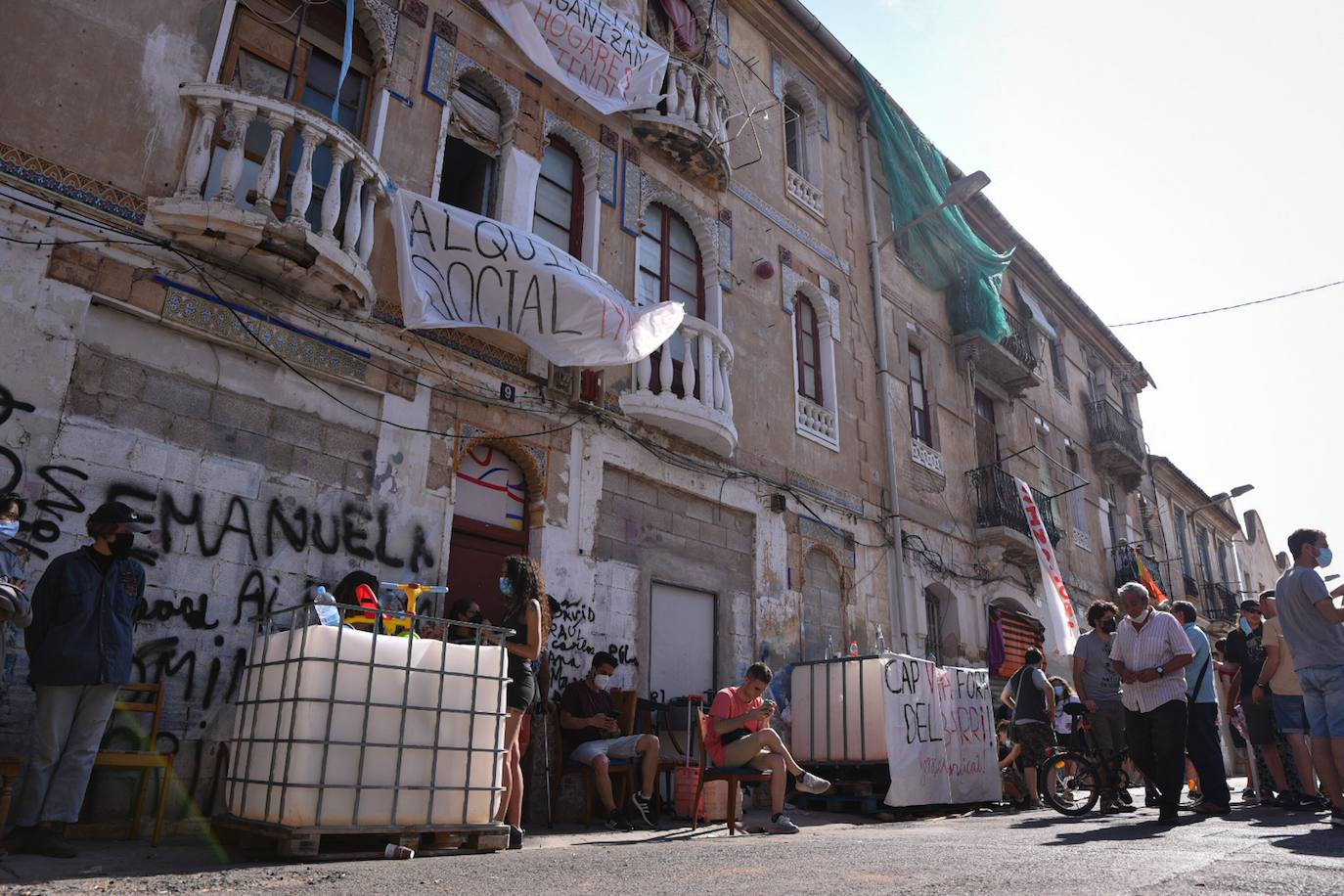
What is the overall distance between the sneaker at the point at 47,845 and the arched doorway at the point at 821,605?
332 inches

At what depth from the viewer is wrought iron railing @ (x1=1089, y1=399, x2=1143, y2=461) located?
22.9 m

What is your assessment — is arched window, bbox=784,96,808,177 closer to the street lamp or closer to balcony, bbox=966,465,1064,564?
the street lamp

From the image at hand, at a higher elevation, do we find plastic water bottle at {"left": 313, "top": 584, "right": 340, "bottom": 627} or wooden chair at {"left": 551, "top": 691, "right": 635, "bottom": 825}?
plastic water bottle at {"left": 313, "top": 584, "right": 340, "bottom": 627}

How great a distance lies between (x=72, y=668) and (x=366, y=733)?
4.98 ft

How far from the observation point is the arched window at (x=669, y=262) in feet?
37.1

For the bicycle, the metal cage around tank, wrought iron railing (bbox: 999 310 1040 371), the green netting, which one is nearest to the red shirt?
the metal cage around tank

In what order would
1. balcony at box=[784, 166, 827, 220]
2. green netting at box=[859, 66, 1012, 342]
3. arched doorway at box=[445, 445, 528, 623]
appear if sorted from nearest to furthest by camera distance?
arched doorway at box=[445, 445, 528, 623], balcony at box=[784, 166, 827, 220], green netting at box=[859, 66, 1012, 342]

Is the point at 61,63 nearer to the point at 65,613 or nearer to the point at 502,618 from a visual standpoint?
the point at 65,613

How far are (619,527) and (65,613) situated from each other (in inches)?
220

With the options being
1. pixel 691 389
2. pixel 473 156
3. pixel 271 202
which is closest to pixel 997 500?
pixel 691 389

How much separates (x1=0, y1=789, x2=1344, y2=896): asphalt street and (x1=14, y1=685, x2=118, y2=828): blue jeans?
0.27 metres

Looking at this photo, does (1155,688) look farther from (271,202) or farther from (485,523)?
(271,202)

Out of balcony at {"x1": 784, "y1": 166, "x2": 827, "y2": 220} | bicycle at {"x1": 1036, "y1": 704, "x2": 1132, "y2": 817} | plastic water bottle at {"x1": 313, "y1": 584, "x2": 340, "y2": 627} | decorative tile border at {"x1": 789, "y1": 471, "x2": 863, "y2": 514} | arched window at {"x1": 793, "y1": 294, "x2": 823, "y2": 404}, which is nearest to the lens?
plastic water bottle at {"x1": 313, "y1": 584, "x2": 340, "y2": 627}

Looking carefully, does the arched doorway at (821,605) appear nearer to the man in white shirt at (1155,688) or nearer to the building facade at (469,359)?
the building facade at (469,359)
